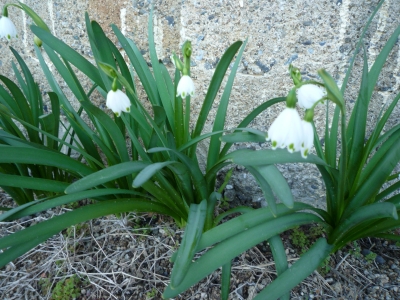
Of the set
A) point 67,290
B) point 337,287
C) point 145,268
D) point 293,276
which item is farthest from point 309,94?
point 67,290

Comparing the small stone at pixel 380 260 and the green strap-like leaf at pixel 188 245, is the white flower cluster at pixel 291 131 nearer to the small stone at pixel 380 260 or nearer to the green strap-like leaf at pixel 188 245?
the green strap-like leaf at pixel 188 245

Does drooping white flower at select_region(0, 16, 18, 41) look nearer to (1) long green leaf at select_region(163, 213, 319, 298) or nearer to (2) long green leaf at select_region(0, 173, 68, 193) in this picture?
(2) long green leaf at select_region(0, 173, 68, 193)

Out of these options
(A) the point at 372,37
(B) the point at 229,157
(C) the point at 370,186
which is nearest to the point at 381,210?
(C) the point at 370,186

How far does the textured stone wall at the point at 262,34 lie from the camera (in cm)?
120

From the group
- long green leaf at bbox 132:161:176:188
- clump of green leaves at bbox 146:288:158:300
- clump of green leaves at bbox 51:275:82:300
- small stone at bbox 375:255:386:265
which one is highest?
long green leaf at bbox 132:161:176:188

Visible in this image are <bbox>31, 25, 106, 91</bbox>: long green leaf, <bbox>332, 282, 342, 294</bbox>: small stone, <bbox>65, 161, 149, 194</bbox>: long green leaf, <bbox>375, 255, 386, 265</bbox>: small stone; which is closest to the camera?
<bbox>65, 161, 149, 194</bbox>: long green leaf

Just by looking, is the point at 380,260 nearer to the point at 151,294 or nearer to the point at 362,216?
the point at 362,216

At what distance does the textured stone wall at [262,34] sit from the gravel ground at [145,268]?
0.34 metres

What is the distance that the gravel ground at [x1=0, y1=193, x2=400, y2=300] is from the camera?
1137 mm

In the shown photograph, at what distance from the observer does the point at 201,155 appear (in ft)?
5.04

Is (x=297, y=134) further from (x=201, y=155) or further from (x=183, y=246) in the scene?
(x=201, y=155)

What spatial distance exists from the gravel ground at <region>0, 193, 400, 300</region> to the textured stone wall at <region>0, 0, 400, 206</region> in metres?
0.34

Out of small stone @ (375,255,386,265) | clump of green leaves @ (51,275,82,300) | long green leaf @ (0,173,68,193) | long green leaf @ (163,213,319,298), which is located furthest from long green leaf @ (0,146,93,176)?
small stone @ (375,255,386,265)

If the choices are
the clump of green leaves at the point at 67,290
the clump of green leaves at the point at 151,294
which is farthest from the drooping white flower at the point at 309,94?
the clump of green leaves at the point at 67,290
